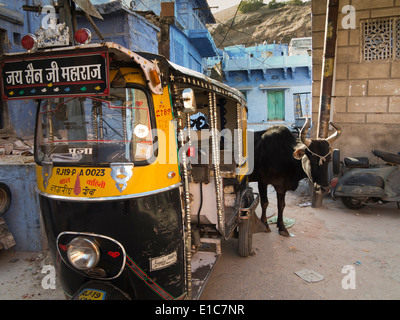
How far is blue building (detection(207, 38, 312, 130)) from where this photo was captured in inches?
772

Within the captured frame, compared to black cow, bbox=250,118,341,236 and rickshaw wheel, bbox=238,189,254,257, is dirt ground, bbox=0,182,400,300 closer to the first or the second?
rickshaw wheel, bbox=238,189,254,257

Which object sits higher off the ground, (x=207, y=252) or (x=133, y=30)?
(x=133, y=30)

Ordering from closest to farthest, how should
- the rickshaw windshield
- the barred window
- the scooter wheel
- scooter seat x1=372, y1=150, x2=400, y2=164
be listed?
1. the rickshaw windshield
2. scooter seat x1=372, y1=150, x2=400, y2=164
3. the scooter wheel
4. the barred window

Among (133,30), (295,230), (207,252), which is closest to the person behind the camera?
(207,252)

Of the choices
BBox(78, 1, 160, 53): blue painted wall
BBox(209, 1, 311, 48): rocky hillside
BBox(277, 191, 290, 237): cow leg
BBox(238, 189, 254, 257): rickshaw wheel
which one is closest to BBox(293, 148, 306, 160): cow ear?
BBox(277, 191, 290, 237): cow leg

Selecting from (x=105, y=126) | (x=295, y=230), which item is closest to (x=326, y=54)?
(x=295, y=230)

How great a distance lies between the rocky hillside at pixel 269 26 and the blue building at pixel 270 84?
12128mm

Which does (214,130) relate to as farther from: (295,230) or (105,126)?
(295,230)

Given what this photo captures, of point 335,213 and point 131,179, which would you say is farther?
point 335,213

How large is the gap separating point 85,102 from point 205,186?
1.70m

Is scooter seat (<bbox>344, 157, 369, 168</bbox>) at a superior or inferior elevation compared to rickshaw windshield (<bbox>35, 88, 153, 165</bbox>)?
inferior

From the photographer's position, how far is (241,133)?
15.7ft

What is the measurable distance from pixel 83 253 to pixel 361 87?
7585mm

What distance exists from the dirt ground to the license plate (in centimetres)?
158
